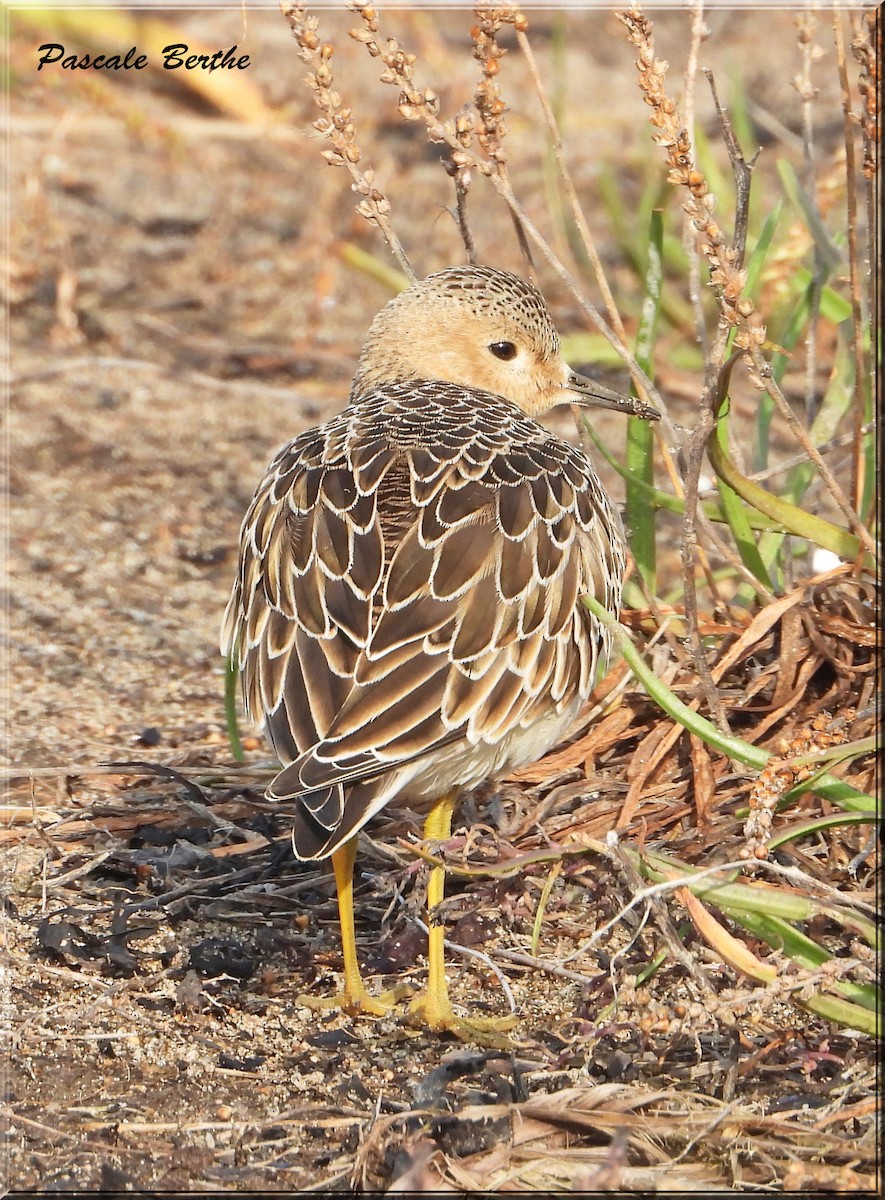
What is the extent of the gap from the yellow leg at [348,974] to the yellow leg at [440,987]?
8 centimetres

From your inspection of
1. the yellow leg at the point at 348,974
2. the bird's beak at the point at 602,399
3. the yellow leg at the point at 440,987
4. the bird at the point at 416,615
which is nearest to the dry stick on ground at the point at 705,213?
the bird at the point at 416,615

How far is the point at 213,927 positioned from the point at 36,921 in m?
0.42

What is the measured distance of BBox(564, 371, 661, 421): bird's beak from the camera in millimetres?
3988

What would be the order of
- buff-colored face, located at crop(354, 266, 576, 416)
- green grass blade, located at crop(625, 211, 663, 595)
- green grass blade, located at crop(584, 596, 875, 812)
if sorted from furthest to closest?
buff-colored face, located at crop(354, 266, 576, 416)
green grass blade, located at crop(625, 211, 663, 595)
green grass blade, located at crop(584, 596, 875, 812)

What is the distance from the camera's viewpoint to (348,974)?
3432mm

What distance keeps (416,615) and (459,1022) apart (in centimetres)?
88

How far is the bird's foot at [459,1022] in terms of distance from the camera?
3.23m

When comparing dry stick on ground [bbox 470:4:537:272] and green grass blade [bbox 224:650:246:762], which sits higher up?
dry stick on ground [bbox 470:4:537:272]

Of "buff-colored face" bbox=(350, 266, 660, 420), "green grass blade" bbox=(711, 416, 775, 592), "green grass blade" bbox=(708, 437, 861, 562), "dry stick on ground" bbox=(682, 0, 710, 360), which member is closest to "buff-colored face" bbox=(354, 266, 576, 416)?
"buff-colored face" bbox=(350, 266, 660, 420)

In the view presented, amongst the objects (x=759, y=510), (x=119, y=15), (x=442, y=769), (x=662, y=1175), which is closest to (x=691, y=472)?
(x=759, y=510)

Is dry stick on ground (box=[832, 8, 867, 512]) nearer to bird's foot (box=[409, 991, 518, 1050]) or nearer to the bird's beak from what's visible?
the bird's beak

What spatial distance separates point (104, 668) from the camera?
497 centimetres

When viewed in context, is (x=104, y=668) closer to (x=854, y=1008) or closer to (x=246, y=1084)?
(x=246, y=1084)

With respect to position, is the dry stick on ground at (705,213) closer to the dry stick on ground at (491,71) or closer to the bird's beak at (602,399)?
the dry stick on ground at (491,71)
